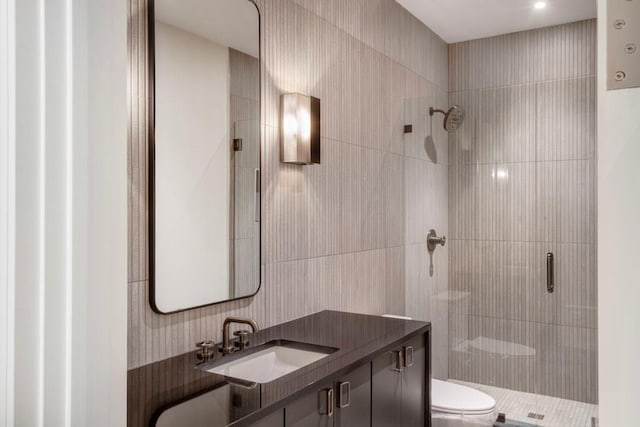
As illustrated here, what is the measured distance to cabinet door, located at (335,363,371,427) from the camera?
1.56 metres

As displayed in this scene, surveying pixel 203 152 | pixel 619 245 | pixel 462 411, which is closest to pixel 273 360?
pixel 203 152

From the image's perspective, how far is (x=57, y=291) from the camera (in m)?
0.83

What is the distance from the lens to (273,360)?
5.91 feet

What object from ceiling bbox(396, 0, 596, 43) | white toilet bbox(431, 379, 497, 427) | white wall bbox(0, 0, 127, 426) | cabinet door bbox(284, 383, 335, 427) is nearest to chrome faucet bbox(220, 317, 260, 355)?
cabinet door bbox(284, 383, 335, 427)

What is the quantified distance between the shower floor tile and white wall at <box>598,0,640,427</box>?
2.93 m

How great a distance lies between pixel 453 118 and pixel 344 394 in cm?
227

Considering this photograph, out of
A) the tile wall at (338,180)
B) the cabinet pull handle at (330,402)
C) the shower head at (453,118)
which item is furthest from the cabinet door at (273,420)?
the shower head at (453,118)

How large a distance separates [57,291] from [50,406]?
0.62 feet

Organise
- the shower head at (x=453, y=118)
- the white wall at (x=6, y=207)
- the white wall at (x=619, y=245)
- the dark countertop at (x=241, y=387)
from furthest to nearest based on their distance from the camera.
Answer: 1. the shower head at (x=453, y=118)
2. the dark countertop at (x=241, y=387)
3. the white wall at (x=6, y=207)
4. the white wall at (x=619, y=245)

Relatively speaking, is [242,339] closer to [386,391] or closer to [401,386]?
[386,391]

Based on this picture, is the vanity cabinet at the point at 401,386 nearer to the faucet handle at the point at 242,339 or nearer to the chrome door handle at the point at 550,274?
the faucet handle at the point at 242,339

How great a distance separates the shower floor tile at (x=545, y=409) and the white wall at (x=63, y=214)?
2.80 metres

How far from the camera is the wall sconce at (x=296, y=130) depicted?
81.9 inches

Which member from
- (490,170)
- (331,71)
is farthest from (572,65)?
(331,71)
